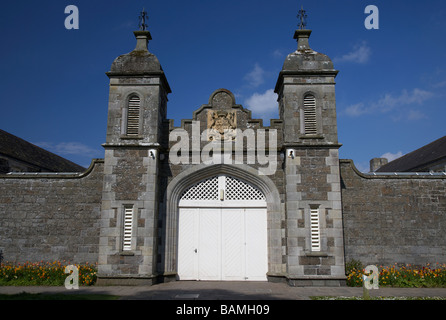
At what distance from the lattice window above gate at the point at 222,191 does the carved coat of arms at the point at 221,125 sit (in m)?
1.41

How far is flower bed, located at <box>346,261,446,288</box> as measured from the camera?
10633 millimetres

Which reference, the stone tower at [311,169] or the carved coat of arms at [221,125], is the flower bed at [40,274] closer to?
the carved coat of arms at [221,125]

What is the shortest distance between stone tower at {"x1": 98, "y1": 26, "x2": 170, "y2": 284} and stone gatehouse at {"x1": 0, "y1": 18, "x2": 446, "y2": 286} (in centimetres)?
4

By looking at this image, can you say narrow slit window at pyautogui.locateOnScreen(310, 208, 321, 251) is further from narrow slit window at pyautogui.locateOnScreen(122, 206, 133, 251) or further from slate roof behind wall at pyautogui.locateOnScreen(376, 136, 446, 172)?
slate roof behind wall at pyautogui.locateOnScreen(376, 136, 446, 172)

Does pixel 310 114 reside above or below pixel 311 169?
above

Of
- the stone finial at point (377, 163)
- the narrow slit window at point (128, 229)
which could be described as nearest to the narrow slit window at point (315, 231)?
the narrow slit window at point (128, 229)

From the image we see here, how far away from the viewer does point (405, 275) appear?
10.9m

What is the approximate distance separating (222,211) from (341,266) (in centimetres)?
414

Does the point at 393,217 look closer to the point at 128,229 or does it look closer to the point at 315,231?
the point at 315,231

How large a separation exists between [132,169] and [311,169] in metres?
5.81

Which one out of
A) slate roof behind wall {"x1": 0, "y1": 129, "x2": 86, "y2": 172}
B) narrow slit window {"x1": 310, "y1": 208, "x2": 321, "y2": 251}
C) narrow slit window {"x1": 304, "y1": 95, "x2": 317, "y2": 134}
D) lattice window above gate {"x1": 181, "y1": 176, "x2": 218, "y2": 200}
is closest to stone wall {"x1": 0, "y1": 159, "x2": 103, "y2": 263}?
lattice window above gate {"x1": 181, "y1": 176, "x2": 218, "y2": 200}

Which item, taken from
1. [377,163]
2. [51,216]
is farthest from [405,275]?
[377,163]
